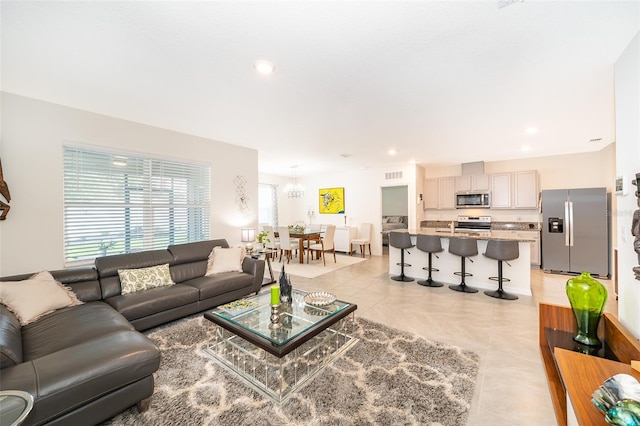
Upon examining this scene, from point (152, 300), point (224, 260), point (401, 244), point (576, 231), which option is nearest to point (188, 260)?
point (224, 260)

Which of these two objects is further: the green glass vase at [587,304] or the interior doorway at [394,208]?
the interior doorway at [394,208]

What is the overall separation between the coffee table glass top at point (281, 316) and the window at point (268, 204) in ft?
18.2

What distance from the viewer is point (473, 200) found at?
6445mm

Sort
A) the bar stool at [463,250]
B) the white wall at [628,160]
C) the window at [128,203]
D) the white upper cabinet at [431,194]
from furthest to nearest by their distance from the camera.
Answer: the white upper cabinet at [431,194], the bar stool at [463,250], the window at [128,203], the white wall at [628,160]

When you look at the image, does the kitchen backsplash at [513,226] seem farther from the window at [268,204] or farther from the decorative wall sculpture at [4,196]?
the decorative wall sculpture at [4,196]

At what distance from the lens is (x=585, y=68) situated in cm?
225

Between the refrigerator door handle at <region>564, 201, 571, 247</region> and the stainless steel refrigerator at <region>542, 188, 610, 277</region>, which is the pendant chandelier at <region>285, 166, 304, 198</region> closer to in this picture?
the stainless steel refrigerator at <region>542, 188, 610, 277</region>

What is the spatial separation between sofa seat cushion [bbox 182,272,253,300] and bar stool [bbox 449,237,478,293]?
3.31 meters

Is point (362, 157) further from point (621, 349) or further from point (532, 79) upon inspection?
point (621, 349)

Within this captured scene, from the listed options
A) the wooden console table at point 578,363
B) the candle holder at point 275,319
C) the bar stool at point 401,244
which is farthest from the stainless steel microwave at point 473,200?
the candle holder at point 275,319

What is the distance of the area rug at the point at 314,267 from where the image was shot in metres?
5.42

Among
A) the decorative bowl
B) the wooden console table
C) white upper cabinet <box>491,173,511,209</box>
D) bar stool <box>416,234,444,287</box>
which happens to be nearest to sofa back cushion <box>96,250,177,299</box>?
the decorative bowl

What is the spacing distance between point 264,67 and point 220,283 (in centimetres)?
262

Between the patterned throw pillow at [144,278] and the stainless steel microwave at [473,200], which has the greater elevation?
the stainless steel microwave at [473,200]
